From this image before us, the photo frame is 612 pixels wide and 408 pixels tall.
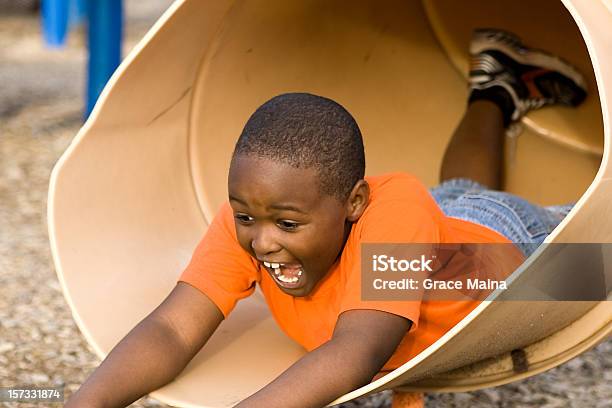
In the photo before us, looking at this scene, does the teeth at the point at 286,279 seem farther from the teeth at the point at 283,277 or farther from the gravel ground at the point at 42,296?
the gravel ground at the point at 42,296

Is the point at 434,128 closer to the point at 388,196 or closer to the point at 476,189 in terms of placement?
the point at 476,189

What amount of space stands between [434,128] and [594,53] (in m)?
1.58

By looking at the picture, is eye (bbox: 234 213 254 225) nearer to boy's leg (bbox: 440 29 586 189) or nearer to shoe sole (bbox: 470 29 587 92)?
boy's leg (bbox: 440 29 586 189)

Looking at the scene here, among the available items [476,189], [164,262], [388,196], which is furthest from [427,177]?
[388,196]

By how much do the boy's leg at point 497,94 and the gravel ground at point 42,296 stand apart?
65 cm

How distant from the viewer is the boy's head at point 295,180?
1.88 metres

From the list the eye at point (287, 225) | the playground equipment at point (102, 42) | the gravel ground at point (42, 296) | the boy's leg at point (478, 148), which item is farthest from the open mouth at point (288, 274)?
the playground equipment at point (102, 42)

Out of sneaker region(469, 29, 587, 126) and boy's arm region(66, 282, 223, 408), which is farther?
sneaker region(469, 29, 587, 126)

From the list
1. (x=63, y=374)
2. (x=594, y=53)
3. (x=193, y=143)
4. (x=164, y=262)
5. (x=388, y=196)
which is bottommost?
(x=63, y=374)

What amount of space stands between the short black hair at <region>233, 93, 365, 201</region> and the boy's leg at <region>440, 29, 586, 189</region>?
4.01 feet

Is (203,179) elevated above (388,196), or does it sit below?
below

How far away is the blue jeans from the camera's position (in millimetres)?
2578

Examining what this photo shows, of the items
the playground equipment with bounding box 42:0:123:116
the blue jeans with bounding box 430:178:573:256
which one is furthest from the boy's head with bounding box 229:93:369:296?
the playground equipment with bounding box 42:0:123:116

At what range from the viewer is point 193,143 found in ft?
9.10
